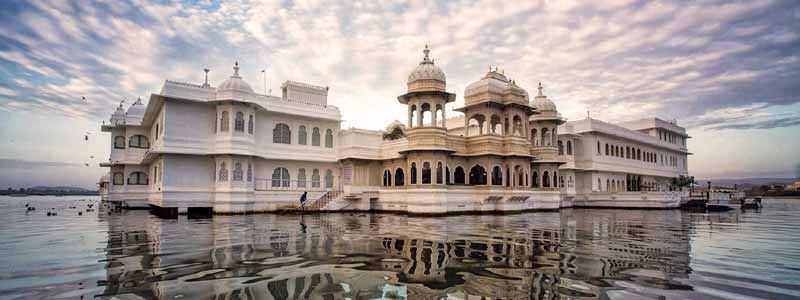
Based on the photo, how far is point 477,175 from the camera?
29.3 meters

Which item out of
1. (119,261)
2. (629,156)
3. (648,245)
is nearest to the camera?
(119,261)

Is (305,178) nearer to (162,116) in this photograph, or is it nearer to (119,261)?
(162,116)

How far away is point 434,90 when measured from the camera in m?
25.9

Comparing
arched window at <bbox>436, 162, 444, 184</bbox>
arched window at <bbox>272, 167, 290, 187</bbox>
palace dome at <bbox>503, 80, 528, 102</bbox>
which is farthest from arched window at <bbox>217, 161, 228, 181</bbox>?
palace dome at <bbox>503, 80, 528, 102</bbox>

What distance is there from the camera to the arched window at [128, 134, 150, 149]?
107 ft

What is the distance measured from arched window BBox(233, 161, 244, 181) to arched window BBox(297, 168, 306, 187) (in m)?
4.26

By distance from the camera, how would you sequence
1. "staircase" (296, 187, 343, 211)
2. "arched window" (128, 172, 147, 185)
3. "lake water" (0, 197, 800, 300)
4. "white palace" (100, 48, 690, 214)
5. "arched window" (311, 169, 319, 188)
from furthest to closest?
"arched window" (128, 172, 147, 185) < "arched window" (311, 169, 319, 188) < "staircase" (296, 187, 343, 211) < "white palace" (100, 48, 690, 214) < "lake water" (0, 197, 800, 300)

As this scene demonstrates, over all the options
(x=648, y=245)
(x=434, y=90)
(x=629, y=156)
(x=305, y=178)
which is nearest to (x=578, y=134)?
(x=629, y=156)

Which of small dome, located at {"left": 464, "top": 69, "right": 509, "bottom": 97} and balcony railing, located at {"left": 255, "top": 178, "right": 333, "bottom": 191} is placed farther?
small dome, located at {"left": 464, "top": 69, "right": 509, "bottom": 97}

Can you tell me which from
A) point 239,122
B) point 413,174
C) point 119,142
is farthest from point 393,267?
point 119,142

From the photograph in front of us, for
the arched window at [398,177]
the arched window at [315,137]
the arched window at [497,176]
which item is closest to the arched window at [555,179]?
the arched window at [497,176]

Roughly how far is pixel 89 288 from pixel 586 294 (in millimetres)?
6656

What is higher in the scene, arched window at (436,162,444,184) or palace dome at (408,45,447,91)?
palace dome at (408,45,447,91)

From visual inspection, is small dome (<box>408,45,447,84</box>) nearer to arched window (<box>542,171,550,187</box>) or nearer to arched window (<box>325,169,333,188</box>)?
arched window (<box>325,169,333,188</box>)
